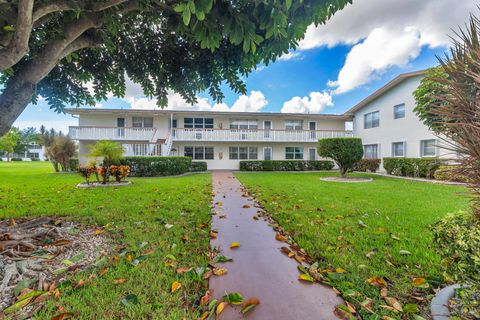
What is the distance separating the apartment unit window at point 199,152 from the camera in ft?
68.2

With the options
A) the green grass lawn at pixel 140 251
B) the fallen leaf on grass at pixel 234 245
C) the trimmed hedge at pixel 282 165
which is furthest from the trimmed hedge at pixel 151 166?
the fallen leaf on grass at pixel 234 245

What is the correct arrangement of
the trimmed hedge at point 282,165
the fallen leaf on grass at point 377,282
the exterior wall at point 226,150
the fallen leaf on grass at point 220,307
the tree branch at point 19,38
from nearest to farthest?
the fallen leaf on grass at point 220,307, the fallen leaf on grass at point 377,282, the tree branch at point 19,38, the trimmed hedge at point 282,165, the exterior wall at point 226,150

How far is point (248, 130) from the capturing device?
20.0 metres

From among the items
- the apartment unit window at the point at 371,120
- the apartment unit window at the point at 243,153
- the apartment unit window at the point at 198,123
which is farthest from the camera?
the apartment unit window at the point at 243,153

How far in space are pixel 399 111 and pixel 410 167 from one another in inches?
214

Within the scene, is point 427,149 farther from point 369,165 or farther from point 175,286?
point 175,286

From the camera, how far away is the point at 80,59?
4.82 m

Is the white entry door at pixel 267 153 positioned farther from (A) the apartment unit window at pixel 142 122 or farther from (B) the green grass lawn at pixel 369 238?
(B) the green grass lawn at pixel 369 238

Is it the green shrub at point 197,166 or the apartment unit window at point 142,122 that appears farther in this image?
the apartment unit window at point 142,122

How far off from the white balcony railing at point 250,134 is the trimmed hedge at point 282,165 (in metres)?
2.12

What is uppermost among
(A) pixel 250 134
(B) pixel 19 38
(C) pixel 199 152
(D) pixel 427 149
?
(A) pixel 250 134

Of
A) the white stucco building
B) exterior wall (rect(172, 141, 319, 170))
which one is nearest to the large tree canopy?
the white stucco building

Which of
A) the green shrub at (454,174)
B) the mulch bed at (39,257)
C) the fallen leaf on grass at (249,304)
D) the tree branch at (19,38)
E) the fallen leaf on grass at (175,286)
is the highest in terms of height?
the tree branch at (19,38)

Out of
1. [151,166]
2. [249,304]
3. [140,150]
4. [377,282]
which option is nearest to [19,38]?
[249,304]
